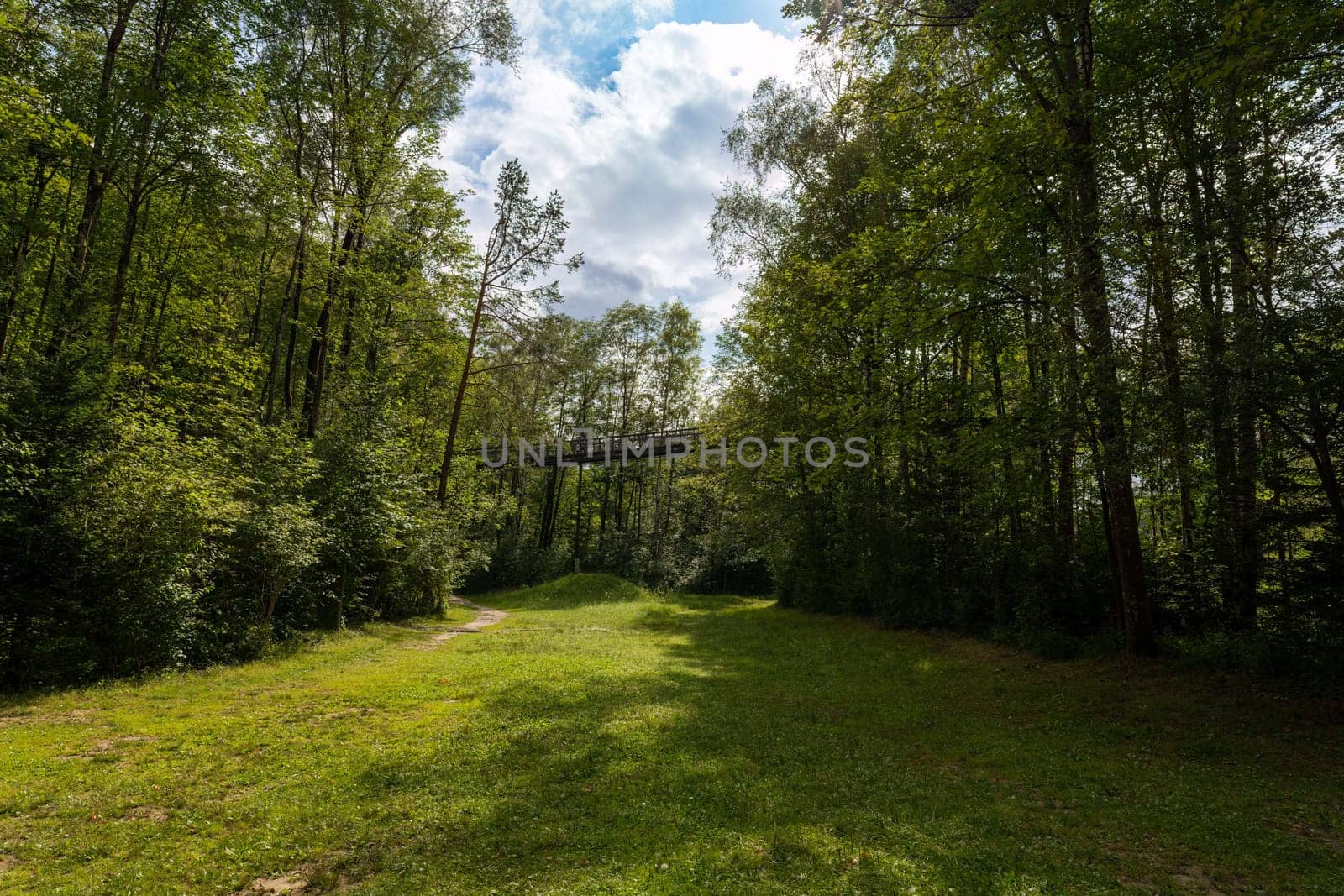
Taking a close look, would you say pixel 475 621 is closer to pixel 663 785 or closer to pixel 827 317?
pixel 827 317

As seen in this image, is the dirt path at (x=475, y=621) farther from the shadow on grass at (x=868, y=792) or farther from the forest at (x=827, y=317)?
the shadow on grass at (x=868, y=792)

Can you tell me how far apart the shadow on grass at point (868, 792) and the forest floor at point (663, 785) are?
0.03 m

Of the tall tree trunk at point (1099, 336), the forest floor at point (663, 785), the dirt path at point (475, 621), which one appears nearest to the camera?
the forest floor at point (663, 785)

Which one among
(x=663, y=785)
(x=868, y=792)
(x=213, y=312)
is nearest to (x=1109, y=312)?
(x=868, y=792)

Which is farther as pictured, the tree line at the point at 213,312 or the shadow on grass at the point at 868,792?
the tree line at the point at 213,312

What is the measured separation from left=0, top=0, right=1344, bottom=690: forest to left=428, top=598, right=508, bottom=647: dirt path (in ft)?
5.52

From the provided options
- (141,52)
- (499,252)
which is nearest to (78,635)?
(141,52)

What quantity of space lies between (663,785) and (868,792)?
1934 mm

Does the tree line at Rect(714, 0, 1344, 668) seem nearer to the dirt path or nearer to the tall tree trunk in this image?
the tall tree trunk

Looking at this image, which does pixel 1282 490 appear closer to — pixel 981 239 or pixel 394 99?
pixel 981 239

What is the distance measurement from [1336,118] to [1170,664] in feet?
23.6

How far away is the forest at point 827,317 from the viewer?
721 centimetres

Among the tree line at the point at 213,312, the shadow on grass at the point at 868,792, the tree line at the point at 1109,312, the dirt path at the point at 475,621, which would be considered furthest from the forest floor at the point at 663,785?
the dirt path at the point at 475,621

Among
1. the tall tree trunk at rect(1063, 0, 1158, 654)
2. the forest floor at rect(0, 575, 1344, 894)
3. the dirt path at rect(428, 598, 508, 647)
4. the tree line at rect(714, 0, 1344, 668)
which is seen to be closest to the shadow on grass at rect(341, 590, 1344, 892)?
the forest floor at rect(0, 575, 1344, 894)
